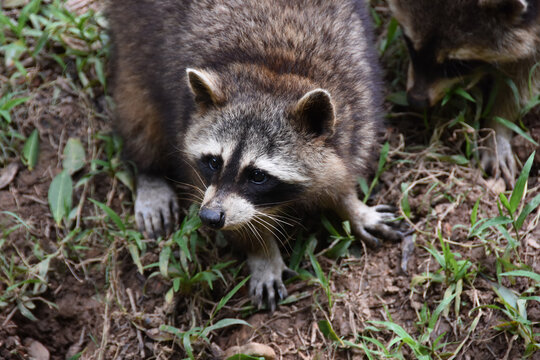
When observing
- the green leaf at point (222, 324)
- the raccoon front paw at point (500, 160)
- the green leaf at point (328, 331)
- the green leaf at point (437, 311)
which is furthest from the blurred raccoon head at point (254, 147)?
the raccoon front paw at point (500, 160)

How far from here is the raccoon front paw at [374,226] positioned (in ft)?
15.6

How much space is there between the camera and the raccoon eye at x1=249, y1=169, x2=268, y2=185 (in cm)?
397

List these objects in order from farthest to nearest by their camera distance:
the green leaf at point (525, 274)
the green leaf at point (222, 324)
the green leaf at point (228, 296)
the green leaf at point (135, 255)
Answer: the green leaf at point (135, 255) < the green leaf at point (228, 296) < the green leaf at point (222, 324) < the green leaf at point (525, 274)

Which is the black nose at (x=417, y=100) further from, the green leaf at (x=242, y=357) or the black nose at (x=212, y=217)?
the green leaf at (x=242, y=357)

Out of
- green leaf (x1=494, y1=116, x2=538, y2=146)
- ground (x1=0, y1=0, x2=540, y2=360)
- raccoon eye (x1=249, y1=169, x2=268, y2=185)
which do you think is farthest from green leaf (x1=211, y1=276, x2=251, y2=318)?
green leaf (x1=494, y1=116, x2=538, y2=146)

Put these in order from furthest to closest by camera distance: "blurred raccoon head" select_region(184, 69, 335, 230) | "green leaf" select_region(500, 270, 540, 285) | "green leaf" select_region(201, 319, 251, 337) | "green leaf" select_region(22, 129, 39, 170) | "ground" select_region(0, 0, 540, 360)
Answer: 1. "green leaf" select_region(22, 129, 39, 170)
2. "green leaf" select_region(201, 319, 251, 337)
3. "ground" select_region(0, 0, 540, 360)
4. "green leaf" select_region(500, 270, 540, 285)
5. "blurred raccoon head" select_region(184, 69, 335, 230)

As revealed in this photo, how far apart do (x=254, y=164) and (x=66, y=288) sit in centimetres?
207

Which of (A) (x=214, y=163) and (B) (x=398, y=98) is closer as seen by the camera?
(A) (x=214, y=163)

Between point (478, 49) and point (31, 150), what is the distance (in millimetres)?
3711

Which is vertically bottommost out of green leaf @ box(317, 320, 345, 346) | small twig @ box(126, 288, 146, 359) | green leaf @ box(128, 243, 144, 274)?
small twig @ box(126, 288, 146, 359)

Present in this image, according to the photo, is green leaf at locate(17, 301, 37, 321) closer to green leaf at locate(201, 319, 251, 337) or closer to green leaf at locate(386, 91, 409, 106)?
green leaf at locate(201, 319, 251, 337)

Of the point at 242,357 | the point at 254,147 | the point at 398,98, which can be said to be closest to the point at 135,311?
the point at 242,357

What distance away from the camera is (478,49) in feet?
15.5

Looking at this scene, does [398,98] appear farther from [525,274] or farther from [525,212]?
[525,274]
